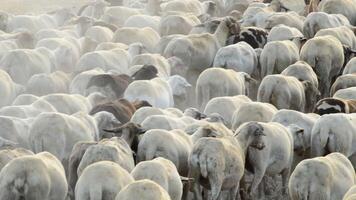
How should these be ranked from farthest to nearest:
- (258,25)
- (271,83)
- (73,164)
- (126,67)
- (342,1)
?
(342,1), (258,25), (126,67), (271,83), (73,164)

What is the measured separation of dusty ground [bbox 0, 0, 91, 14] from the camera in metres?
29.2

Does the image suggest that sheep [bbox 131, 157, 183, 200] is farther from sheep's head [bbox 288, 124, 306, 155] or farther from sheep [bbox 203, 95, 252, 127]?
sheep [bbox 203, 95, 252, 127]

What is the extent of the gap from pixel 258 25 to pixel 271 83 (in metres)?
6.47

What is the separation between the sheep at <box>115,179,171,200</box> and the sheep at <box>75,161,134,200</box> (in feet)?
1.79

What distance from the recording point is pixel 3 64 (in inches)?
624

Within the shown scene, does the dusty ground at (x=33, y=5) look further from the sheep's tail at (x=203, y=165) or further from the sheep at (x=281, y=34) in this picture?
the sheep's tail at (x=203, y=165)

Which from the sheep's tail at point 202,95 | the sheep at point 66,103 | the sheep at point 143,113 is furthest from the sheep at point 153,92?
the sheep at point 143,113

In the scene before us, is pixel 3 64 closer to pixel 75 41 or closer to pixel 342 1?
pixel 75 41

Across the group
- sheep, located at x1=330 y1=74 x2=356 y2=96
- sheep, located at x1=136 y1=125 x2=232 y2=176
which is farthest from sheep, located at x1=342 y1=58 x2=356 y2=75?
sheep, located at x1=136 y1=125 x2=232 y2=176

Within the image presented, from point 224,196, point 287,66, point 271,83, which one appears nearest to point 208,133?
point 224,196

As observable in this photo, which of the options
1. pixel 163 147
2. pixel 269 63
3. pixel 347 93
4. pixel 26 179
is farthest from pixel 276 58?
pixel 26 179

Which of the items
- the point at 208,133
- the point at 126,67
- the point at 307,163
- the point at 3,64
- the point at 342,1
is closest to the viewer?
the point at 307,163

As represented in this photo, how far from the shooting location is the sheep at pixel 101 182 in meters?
9.10

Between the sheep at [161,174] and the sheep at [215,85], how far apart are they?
505 centimetres
